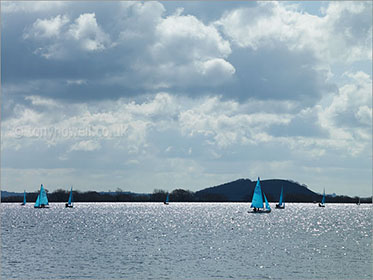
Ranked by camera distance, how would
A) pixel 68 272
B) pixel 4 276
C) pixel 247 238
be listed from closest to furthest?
pixel 4 276 < pixel 68 272 < pixel 247 238

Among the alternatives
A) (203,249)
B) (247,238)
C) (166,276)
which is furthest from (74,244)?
(166,276)

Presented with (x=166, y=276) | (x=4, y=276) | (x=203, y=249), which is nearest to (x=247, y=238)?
(x=203, y=249)

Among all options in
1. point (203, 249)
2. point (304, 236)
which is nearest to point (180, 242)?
point (203, 249)

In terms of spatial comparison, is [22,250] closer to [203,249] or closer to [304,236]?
[203,249]

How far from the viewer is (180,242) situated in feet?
320

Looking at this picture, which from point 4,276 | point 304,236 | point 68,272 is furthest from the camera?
point 304,236

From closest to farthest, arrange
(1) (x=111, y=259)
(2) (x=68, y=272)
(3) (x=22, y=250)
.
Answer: (2) (x=68, y=272) → (1) (x=111, y=259) → (3) (x=22, y=250)

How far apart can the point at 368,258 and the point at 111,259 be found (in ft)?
108

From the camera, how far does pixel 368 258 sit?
7581 centimetres

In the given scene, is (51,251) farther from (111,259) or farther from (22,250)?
(111,259)

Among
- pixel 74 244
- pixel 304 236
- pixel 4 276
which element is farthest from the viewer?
pixel 304 236

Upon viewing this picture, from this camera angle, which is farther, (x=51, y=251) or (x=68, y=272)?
(x=51, y=251)

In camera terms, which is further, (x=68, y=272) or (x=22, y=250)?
(x=22, y=250)

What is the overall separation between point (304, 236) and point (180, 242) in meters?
30.0
